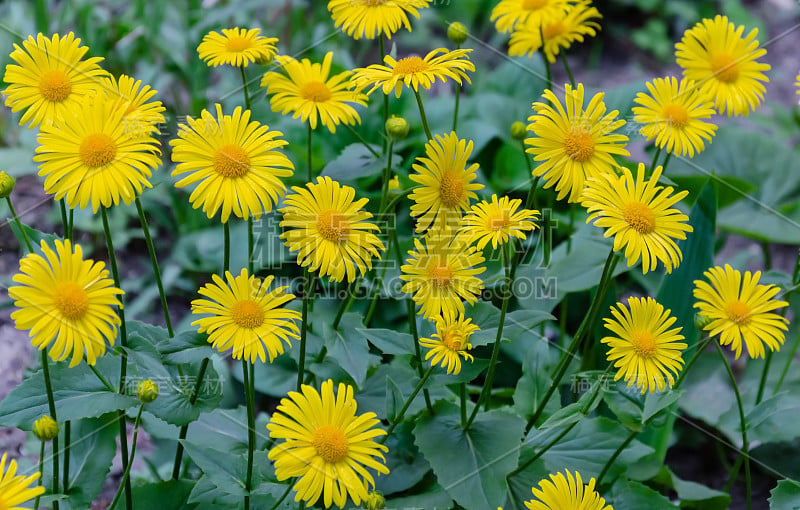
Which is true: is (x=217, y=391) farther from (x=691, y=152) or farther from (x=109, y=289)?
(x=691, y=152)

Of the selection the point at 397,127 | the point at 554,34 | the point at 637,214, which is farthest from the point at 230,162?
the point at 554,34

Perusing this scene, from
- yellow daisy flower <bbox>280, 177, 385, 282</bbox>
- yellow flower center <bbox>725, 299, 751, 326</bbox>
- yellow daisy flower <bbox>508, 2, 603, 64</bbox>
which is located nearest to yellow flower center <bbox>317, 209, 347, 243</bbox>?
yellow daisy flower <bbox>280, 177, 385, 282</bbox>

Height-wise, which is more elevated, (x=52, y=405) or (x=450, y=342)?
→ (x=450, y=342)

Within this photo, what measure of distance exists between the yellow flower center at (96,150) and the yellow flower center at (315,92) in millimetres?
428

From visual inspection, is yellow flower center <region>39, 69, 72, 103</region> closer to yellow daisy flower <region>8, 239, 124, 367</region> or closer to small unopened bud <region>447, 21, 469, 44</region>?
yellow daisy flower <region>8, 239, 124, 367</region>

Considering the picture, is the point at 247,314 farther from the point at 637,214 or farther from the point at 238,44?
the point at 637,214

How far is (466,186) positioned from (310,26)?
2.21m

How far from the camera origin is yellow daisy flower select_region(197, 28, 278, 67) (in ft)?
4.51

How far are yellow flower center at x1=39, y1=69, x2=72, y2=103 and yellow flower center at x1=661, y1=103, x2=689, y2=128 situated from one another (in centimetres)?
109

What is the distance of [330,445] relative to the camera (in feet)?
3.72

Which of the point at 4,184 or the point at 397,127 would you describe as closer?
the point at 4,184

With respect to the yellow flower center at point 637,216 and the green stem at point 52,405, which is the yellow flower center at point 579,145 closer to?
the yellow flower center at point 637,216

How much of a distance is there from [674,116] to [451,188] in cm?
45

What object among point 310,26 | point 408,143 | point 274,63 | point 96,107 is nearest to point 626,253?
point 274,63
